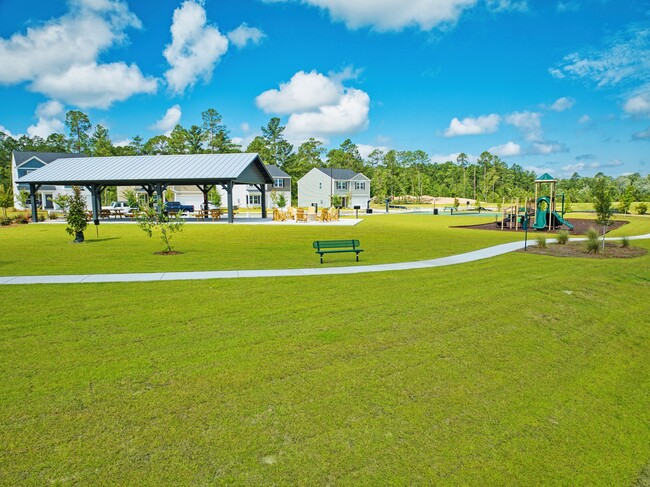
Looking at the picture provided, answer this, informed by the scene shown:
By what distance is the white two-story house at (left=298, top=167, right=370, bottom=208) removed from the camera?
7162cm

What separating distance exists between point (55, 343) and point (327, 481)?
5.05 m

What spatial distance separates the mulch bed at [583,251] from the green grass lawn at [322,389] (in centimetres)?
654

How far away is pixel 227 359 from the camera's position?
19.8ft

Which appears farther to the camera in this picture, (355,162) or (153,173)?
(355,162)

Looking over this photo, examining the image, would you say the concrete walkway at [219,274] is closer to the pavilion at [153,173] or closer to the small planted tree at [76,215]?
the small planted tree at [76,215]

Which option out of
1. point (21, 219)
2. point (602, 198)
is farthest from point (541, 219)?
point (21, 219)

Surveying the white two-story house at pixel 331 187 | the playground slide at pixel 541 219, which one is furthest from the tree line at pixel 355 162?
the playground slide at pixel 541 219

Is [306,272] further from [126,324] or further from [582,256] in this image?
[582,256]

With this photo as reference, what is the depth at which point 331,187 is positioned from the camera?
70125 mm

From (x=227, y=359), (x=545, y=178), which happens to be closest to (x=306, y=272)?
(x=227, y=359)

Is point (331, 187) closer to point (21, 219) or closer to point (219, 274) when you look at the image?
point (21, 219)

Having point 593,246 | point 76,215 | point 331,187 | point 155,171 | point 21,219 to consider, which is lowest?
point 593,246

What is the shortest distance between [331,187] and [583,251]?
55.3 metres

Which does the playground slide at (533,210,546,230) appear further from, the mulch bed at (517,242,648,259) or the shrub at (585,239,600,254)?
the shrub at (585,239,600,254)
